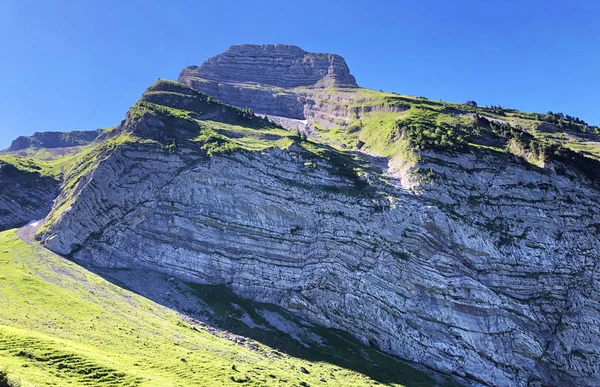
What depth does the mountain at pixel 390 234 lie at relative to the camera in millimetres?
88938

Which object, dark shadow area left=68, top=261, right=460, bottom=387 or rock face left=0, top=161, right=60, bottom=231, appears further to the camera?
rock face left=0, top=161, right=60, bottom=231

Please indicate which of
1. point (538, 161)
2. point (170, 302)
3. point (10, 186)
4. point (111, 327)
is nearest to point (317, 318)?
point (170, 302)

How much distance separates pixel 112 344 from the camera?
60344 millimetres

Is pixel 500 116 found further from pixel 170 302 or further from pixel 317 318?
pixel 170 302

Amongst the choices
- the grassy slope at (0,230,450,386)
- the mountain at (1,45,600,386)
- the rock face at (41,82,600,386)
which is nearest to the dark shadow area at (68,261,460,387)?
the grassy slope at (0,230,450,386)

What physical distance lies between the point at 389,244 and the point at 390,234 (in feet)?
10.3

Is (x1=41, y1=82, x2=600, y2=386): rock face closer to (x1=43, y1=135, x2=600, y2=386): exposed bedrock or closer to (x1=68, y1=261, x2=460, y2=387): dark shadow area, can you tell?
(x1=43, y1=135, x2=600, y2=386): exposed bedrock

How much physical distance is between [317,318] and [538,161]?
77.8 metres

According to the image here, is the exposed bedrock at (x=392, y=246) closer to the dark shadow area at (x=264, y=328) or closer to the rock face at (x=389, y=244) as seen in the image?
the rock face at (x=389, y=244)

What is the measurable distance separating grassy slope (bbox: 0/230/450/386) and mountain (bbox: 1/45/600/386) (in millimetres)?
9726

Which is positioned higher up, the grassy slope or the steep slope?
the steep slope

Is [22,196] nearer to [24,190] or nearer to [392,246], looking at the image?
[24,190]

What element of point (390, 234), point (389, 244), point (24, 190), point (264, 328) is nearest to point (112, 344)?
point (264, 328)

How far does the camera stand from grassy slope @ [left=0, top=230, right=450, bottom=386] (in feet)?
152
